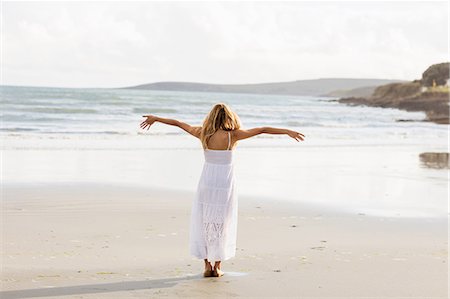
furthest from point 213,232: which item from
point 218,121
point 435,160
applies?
point 435,160

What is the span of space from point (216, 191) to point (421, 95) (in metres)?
88.8

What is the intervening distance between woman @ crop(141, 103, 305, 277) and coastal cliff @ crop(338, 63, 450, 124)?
221 ft

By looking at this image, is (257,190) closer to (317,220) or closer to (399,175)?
(317,220)

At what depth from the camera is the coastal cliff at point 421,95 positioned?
7856 centimetres

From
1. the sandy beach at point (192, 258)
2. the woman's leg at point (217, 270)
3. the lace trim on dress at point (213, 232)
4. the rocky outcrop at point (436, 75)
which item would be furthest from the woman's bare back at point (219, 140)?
the rocky outcrop at point (436, 75)

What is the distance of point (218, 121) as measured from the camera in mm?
6867

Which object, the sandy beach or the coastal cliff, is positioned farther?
the coastal cliff

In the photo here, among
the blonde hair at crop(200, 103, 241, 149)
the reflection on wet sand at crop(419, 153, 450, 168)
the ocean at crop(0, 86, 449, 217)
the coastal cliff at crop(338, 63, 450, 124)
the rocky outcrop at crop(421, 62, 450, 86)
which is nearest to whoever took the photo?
the blonde hair at crop(200, 103, 241, 149)

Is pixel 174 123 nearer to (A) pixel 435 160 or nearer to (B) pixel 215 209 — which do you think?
(B) pixel 215 209

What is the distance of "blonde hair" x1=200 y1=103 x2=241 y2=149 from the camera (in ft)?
22.4

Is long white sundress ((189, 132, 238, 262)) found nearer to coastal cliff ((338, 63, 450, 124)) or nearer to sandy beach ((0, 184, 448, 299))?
sandy beach ((0, 184, 448, 299))

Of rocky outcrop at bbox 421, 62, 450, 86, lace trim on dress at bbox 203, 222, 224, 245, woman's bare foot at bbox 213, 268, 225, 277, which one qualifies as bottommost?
woman's bare foot at bbox 213, 268, 225, 277

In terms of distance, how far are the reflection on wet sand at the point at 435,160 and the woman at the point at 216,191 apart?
1208 cm

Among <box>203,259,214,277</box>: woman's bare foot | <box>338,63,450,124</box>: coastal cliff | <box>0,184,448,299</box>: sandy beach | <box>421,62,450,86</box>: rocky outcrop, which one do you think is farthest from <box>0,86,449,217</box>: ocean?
<box>421,62,450,86</box>: rocky outcrop
